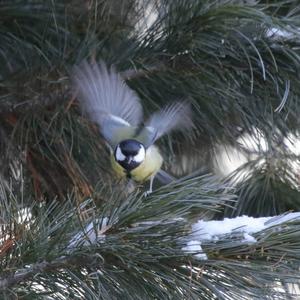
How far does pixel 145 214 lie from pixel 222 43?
1.38 feet

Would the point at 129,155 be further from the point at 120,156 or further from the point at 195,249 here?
the point at 195,249

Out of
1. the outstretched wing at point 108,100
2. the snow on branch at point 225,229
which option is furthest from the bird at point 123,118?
the snow on branch at point 225,229

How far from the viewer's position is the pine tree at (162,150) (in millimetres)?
765

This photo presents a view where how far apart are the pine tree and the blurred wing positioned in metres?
0.02

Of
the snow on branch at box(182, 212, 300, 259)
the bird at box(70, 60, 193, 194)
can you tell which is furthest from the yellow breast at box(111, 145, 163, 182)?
the snow on branch at box(182, 212, 300, 259)

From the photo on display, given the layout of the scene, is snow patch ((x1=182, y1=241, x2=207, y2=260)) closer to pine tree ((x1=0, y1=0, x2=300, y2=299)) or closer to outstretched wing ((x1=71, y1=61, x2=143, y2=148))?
pine tree ((x1=0, y1=0, x2=300, y2=299))

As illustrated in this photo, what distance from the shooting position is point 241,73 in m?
1.15

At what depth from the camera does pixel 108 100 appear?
1254 millimetres

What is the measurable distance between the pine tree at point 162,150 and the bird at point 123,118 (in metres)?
0.02

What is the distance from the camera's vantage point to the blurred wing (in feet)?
4.09

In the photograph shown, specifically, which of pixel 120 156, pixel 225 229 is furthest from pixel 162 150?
pixel 225 229

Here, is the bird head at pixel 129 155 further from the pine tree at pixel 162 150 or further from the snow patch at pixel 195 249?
the snow patch at pixel 195 249

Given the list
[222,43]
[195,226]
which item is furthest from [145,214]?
[222,43]

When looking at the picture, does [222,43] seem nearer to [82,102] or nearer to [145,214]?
[82,102]
